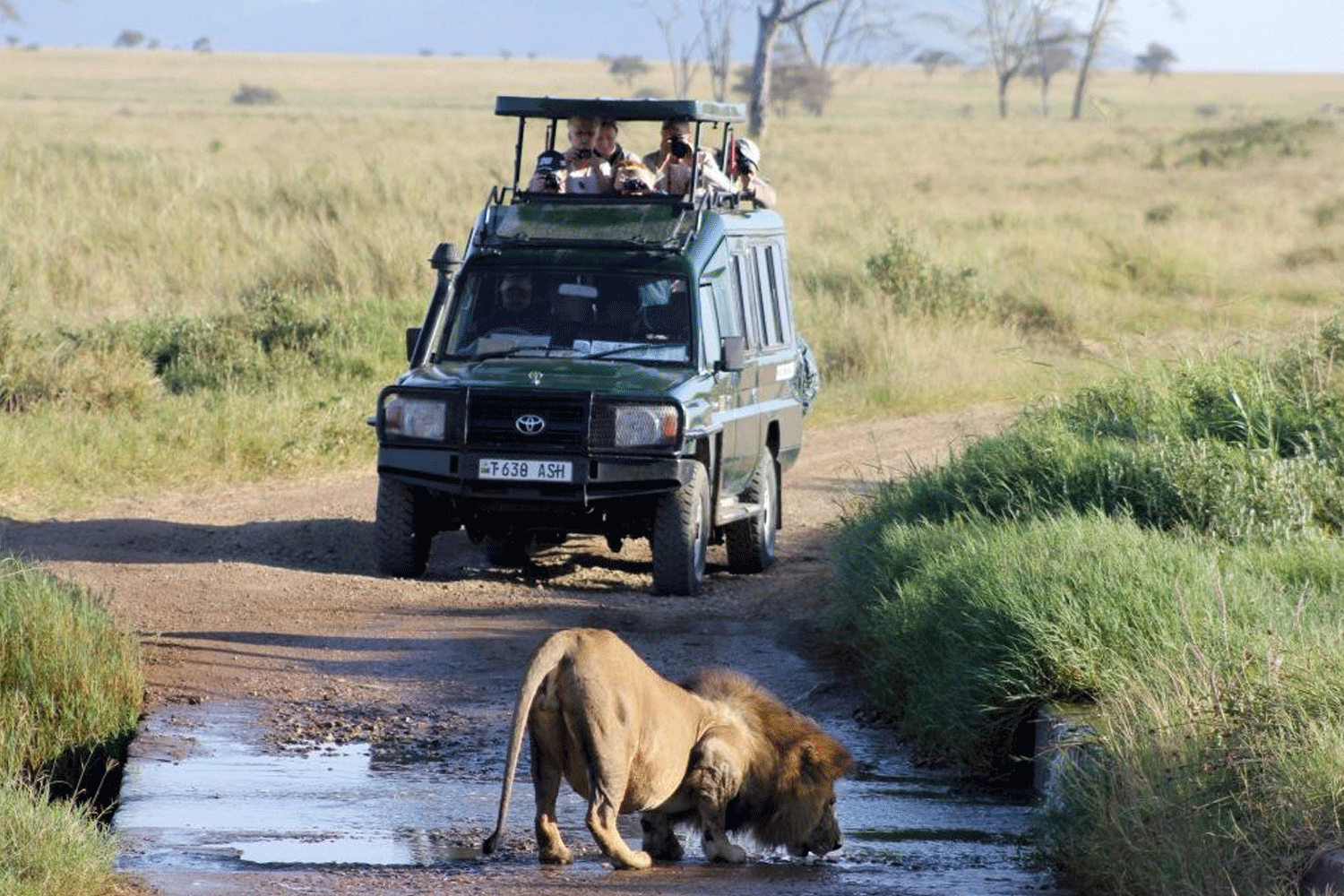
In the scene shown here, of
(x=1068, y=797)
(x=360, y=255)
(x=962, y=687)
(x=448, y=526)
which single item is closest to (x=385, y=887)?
(x=1068, y=797)

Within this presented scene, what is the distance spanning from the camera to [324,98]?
272 ft

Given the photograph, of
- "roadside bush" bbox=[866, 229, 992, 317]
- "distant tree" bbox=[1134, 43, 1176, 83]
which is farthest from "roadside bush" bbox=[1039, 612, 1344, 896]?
"distant tree" bbox=[1134, 43, 1176, 83]

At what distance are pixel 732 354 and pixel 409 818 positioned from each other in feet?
13.9

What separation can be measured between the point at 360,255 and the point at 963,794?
14.5 meters

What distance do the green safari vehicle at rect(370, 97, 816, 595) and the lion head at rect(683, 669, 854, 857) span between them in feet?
11.2

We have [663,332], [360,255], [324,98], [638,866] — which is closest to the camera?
[638,866]

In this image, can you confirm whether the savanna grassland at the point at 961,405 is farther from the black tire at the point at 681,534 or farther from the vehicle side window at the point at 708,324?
the vehicle side window at the point at 708,324

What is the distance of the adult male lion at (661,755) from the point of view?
520 cm

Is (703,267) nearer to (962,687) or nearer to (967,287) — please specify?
(962,687)

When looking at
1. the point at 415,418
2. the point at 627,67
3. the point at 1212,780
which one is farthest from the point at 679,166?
the point at 627,67

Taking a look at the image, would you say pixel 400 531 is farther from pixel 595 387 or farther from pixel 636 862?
pixel 636 862

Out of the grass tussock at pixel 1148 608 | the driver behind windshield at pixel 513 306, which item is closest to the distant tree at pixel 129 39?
the driver behind windshield at pixel 513 306

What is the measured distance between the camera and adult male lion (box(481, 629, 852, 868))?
17.0ft

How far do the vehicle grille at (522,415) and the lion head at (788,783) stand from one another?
3.41m
